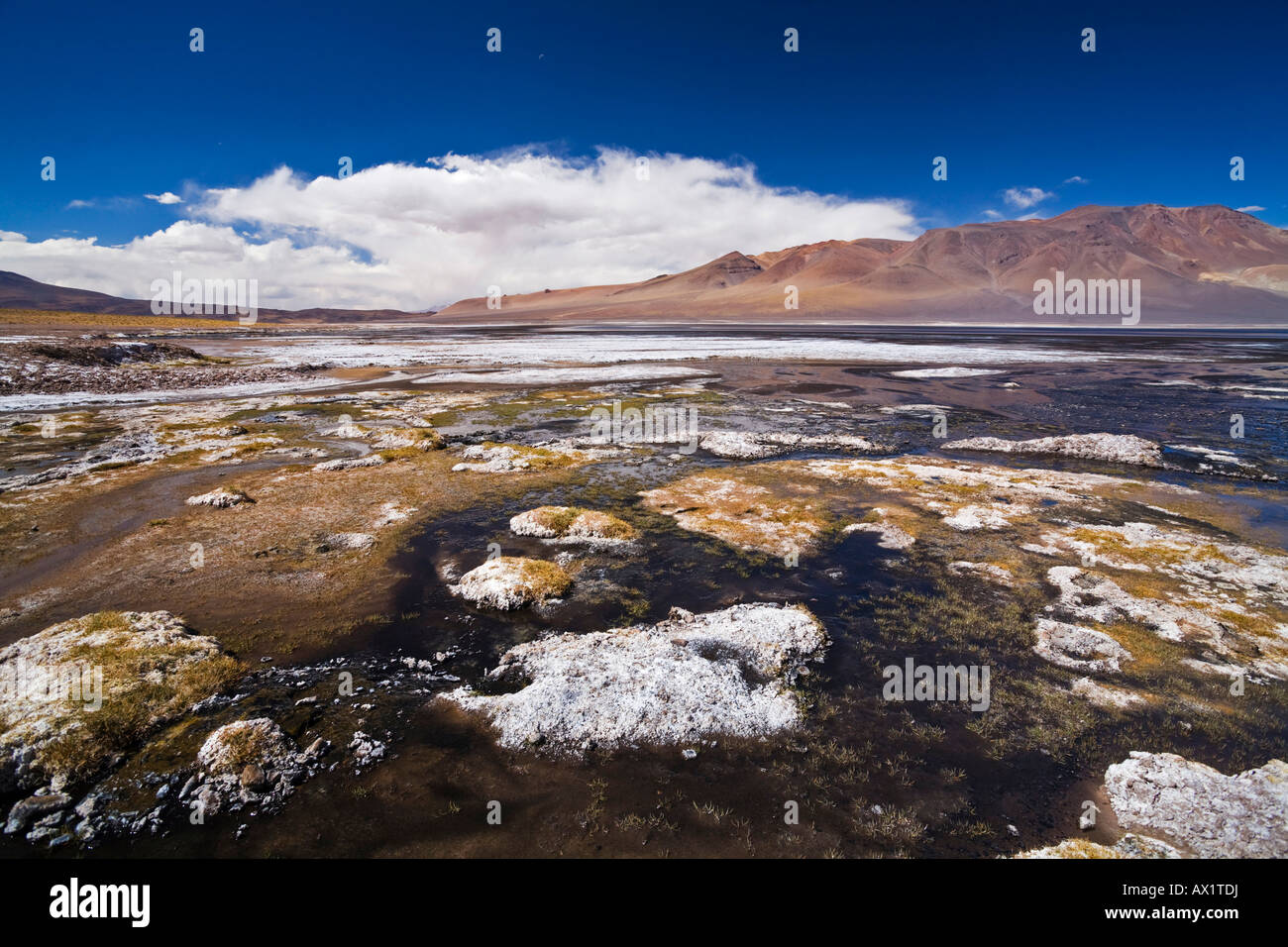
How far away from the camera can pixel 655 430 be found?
76.0ft

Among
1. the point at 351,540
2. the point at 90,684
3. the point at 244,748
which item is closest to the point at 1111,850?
the point at 244,748

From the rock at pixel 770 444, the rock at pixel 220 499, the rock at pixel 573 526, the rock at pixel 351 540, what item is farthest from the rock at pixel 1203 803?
the rock at pixel 220 499

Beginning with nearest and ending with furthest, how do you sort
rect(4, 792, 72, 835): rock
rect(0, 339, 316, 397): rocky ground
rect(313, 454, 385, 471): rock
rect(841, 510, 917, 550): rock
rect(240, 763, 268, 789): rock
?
rect(4, 792, 72, 835): rock, rect(240, 763, 268, 789): rock, rect(841, 510, 917, 550): rock, rect(313, 454, 385, 471): rock, rect(0, 339, 316, 397): rocky ground

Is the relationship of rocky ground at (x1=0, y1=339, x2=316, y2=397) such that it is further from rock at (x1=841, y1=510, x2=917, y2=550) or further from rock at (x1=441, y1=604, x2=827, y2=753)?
rock at (x1=841, y1=510, x2=917, y2=550)

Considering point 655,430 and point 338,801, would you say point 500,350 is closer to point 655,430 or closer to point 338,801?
point 655,430

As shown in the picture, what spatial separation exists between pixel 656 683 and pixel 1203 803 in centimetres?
A: 542

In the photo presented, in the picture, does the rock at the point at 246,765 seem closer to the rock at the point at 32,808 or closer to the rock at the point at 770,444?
the rock at the point at 32,808

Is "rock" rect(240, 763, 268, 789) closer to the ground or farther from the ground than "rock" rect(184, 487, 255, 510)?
closer to the ground

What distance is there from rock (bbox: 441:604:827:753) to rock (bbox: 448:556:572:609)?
4.21ft

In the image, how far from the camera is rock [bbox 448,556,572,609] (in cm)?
931

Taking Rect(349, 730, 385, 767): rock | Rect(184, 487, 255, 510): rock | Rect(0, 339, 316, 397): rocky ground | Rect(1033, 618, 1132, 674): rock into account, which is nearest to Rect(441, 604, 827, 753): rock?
Rect(349, 730, 385, 767): rock

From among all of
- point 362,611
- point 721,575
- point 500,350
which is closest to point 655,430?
point 721,575

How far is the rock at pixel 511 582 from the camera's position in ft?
30.5

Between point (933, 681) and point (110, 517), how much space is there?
16.7m
